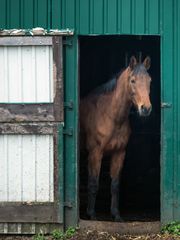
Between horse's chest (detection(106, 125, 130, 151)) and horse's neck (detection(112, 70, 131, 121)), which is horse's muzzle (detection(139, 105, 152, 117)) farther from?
horse's chest (detection(106, 125, 130, 151))

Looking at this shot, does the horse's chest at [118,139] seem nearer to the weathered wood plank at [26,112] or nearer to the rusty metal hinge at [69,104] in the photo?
the rusty metal hinge at [69,104]

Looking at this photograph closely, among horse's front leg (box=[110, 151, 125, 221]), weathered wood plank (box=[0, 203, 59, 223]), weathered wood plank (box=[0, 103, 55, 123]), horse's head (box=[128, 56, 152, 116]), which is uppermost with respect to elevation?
horse's head (box=[128, 56, 152, 116])

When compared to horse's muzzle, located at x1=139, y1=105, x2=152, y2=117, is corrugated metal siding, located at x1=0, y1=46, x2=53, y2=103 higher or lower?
higher

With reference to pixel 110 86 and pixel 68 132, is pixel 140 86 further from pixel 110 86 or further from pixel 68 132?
pixel 68 132

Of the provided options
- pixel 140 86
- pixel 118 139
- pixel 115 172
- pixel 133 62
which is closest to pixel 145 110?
pixel 140 86

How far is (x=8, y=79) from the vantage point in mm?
7582

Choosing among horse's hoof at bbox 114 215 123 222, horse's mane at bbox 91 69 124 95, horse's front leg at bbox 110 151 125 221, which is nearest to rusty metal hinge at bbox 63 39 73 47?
horse's mane at bbox 91 69 124 95

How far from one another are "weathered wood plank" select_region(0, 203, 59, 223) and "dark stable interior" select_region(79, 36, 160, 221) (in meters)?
2.61

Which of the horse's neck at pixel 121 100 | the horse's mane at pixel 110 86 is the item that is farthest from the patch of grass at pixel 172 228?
the horse's mane at pixel 110 86

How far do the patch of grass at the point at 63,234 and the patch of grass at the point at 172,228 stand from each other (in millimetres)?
1126

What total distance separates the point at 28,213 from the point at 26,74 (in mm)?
1708

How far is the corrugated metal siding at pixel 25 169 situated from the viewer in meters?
7.61

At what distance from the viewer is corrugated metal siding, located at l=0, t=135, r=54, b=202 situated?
761 centimetres

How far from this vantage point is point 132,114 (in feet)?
34.5
